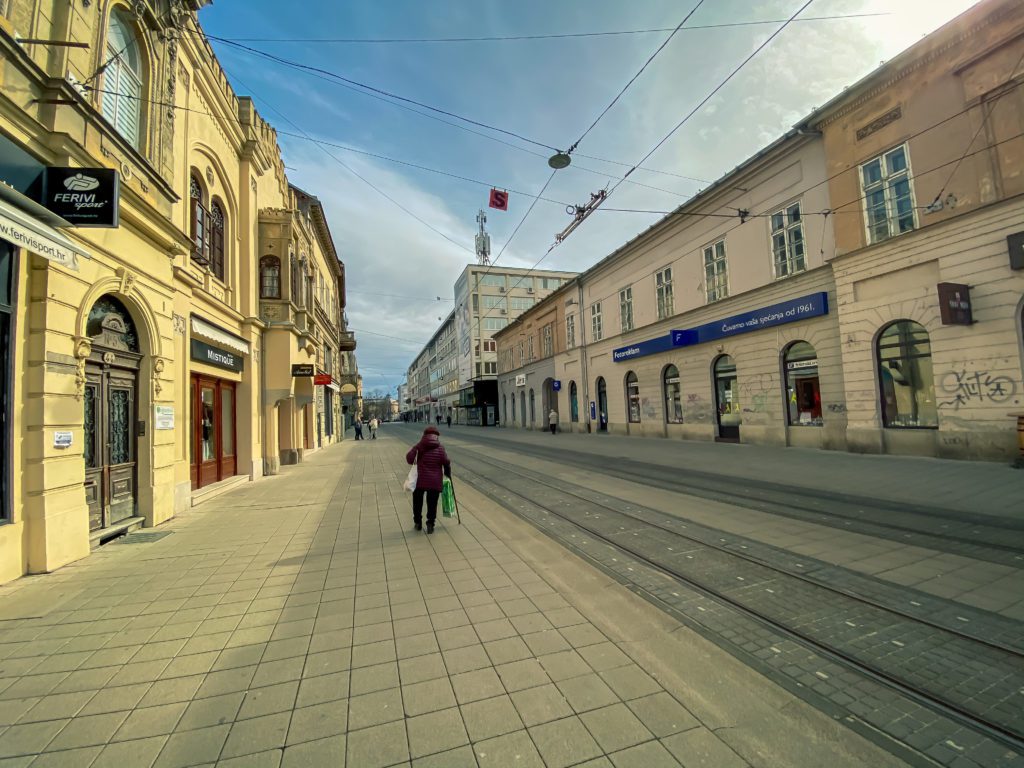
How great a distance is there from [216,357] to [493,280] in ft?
177

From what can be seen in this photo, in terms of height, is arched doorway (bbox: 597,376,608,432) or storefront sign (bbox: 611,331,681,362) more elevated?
storefront sign (bbox: 611,331,681,362)

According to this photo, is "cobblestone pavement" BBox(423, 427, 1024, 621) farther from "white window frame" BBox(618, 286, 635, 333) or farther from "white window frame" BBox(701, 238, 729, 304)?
"white window frame" BBox(618, 286, 635, 333)

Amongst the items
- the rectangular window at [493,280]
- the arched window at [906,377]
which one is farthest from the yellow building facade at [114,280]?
the rectangular window at [493,280]

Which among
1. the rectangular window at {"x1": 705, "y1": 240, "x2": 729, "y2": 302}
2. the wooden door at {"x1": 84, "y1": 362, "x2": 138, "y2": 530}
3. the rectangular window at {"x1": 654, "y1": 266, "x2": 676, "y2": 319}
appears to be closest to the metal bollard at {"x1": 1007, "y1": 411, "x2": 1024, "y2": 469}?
the rectangular window at {"x1": 705, "y1": 240, "x2": 729, "y2": 302}

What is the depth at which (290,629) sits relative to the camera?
12.3 feet

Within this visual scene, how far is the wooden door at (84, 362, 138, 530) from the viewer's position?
6359 mm

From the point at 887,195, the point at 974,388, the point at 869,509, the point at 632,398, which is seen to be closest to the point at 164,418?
the point at 869,509

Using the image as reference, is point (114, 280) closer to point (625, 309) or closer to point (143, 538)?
point (143, 538)

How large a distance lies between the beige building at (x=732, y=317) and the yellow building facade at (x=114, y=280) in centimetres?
1522

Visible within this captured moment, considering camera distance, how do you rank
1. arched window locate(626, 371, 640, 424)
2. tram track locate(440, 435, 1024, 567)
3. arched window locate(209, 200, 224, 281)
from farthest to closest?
arched window locate(626, 371, 640, 424) < arched window locate(209, 200, 224, 281) < tram track locate(440, 435, 1024, 567)

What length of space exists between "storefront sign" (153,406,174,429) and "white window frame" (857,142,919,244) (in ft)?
55.9

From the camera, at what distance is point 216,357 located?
10719 millimetres

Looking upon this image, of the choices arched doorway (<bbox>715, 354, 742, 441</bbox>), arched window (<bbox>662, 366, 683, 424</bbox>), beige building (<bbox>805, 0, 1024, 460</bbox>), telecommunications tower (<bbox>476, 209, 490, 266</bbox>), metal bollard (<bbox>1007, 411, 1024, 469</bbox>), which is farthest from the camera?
telecommunications tower (<bbox>476, 209, 490, 266</bbox>)

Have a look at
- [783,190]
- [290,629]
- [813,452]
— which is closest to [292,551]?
[290,629]
